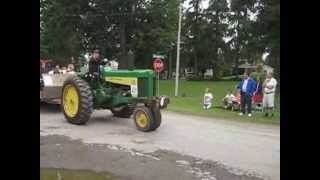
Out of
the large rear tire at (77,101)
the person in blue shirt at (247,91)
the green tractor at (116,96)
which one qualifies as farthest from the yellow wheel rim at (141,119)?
the person in blue shirt at (247,91)

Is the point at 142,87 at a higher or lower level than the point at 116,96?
higher

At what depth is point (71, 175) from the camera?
6.52m

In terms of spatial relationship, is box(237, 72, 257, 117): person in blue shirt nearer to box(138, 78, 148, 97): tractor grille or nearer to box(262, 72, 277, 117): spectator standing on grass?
box(262, 72, 277, 117): spectator standing on grass

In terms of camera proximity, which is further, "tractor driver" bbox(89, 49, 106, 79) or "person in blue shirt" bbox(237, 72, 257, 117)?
"person in blue shirt" bbox(237, 72, 257, 117)

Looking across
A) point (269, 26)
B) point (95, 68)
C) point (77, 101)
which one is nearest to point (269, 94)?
point (95, 68)

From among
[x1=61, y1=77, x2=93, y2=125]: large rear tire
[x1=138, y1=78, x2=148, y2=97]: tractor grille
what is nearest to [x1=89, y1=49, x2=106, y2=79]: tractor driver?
[x1=61, y1=77, x2=93, y2=125]: large rear tire

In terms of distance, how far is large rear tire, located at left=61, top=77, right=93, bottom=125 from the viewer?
35.9 ft

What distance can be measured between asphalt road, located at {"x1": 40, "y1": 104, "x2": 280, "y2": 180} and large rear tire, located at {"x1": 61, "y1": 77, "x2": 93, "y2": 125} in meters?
0.20

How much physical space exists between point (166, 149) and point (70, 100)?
366 cm

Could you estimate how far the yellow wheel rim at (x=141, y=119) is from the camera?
10484 millimetres

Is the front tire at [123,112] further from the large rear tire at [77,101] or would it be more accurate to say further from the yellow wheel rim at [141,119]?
the yellow wheel rim at [141,119]

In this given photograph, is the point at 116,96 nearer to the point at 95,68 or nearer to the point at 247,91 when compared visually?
the point at 95,68
